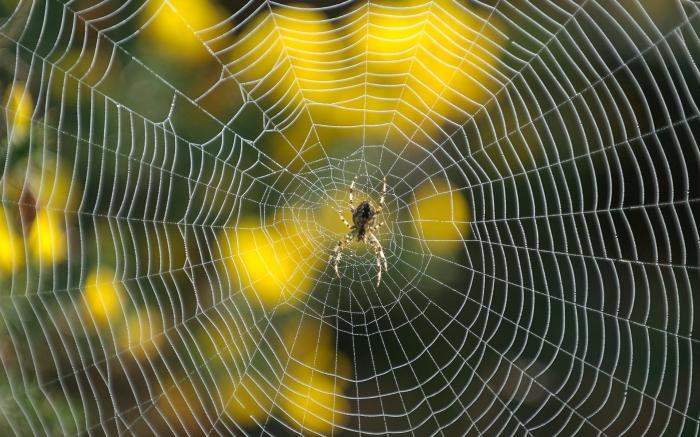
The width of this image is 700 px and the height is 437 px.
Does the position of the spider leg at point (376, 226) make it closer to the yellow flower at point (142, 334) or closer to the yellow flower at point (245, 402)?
the yellow flower at point (245, 402)

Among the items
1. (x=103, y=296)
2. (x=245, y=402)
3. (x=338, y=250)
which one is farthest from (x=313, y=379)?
(x=103, y=296)

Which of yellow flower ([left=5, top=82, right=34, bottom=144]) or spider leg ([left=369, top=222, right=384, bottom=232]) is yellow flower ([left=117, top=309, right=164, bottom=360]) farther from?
spider leg ([left=369, top=222, right=384, bottom=232])

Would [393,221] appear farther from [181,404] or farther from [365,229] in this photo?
[181,404]

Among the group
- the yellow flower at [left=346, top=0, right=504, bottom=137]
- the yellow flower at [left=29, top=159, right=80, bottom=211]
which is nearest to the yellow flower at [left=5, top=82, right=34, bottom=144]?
the yellow flower at [left=29, top=159, right=80, bottom=211]

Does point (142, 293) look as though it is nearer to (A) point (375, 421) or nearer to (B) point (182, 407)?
(B) point (182, 407)

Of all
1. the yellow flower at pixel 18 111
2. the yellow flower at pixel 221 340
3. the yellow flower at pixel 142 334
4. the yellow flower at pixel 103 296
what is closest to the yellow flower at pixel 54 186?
the yellow flower at pixel 18 111

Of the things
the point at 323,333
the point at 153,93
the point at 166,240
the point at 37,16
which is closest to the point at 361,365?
the point at 323,333

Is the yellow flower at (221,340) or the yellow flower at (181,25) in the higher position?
the yellow flower at (181,25)
